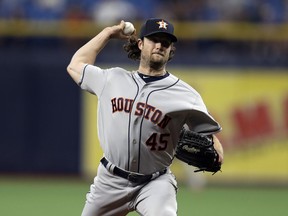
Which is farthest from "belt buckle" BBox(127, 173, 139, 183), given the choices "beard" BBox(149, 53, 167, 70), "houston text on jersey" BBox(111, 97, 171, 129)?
"beard" BBox(149, 53, 167, 70)

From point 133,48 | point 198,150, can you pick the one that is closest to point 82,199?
point 133,48

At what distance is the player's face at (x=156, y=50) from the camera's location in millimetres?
6797

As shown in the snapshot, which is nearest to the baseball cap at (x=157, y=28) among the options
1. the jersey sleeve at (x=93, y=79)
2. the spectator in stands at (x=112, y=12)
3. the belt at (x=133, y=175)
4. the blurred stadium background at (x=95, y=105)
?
the jersey sleeve at (x=93, y=79)

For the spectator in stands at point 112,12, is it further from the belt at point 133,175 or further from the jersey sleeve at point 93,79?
the belt at point 133,175

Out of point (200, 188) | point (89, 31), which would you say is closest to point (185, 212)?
point (200, 188)

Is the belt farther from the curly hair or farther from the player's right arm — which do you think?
the curly hair

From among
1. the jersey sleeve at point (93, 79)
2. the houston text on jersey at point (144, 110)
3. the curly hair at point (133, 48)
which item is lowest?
the houston text on jersey at point (144, 110)

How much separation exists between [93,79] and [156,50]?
0.64 m

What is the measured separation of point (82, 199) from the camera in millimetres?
12758

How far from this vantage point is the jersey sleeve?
23.2 ft

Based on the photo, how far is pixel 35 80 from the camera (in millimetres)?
15734

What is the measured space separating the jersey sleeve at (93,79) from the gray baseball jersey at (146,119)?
0.26 ft

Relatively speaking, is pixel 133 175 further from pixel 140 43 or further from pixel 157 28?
pixel 157 28

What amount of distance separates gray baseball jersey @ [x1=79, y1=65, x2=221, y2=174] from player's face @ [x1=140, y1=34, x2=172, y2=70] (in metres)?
0.16
